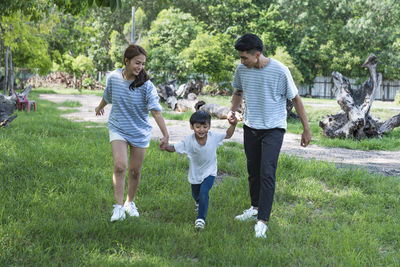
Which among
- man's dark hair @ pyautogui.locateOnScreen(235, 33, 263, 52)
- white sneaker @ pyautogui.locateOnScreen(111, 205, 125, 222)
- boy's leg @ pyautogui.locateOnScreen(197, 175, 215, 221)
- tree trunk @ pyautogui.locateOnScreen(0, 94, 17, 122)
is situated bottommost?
white sneaker @ pyautogui.locateOnScreen(111, 205, 125, 222)

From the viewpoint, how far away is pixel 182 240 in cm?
371

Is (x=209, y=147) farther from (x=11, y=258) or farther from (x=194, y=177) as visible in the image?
(x=11, y=258)

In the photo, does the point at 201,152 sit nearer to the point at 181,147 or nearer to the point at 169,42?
the point at 181,147

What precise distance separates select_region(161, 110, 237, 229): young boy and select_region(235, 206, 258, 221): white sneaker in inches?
18.6

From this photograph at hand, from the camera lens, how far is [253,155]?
4.37 metres

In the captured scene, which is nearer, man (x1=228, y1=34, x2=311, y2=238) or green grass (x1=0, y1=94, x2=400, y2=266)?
green grass (x1=0, y1=94, x2=400, y2=266)

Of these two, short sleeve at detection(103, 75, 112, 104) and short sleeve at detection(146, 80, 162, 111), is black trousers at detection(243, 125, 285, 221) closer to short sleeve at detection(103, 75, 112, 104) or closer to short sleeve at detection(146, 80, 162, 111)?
short sleeve at detection(146, 80, 162, 111)

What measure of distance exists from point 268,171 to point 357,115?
7.32m

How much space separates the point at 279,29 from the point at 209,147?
35.1m

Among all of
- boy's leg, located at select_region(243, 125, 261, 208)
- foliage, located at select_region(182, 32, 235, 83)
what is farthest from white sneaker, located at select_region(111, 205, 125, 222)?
foliage, located at select_region(182, 32, 235, 83)

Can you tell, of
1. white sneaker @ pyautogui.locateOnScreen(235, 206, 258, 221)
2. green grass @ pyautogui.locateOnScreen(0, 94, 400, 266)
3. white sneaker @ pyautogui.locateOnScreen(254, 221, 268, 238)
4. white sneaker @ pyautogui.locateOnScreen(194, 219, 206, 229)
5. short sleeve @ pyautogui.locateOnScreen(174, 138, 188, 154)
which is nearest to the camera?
green grass @ pyautogui.locateOnScreen(0, 94, 400, 266)

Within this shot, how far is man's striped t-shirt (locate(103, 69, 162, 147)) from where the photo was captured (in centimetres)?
417

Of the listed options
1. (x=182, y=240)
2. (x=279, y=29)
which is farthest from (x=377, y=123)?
(x=279, y=29)

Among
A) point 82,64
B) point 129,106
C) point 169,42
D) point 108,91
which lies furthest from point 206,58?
point 129,106
